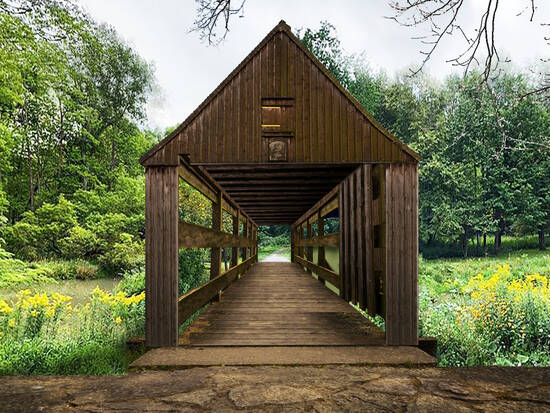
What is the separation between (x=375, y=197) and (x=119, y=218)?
13843mm

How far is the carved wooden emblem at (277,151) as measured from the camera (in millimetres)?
3918

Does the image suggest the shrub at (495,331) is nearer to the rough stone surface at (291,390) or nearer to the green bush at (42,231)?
the rough stone surface at (291,390)

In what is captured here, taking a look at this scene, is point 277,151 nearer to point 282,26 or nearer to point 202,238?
point 282,26

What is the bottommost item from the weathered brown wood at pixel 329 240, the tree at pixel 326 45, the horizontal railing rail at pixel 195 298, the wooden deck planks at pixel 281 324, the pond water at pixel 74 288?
the pond water at pixel 74 288

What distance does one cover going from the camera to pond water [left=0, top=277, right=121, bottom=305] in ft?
34.9

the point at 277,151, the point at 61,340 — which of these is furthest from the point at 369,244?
the point at 61,340

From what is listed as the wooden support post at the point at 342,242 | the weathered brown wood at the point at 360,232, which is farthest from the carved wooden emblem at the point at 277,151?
the wooden support post at the point at 342,242

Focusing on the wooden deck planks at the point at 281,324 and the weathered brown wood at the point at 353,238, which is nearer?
the wooden deck planks at the point at 281,324

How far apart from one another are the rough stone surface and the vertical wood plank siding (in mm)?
792

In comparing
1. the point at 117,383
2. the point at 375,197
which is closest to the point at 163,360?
the point at 117,383

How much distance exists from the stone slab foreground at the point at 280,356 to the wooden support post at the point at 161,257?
0.19m

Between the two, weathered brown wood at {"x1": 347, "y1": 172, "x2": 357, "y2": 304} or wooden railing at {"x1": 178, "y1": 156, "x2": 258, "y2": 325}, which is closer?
wooden railing at {"x1": 178, "y1": 156, "x2": 258, "y2": 325}

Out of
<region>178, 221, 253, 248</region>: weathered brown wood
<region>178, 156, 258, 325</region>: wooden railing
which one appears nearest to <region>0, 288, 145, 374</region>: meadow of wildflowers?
<region>178, 156, 258, 325</region>: wooden railing

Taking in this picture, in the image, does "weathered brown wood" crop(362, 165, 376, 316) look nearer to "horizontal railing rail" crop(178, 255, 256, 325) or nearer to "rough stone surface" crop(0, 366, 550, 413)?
"rough stone surface" crop(0, 366, 550, 413)
